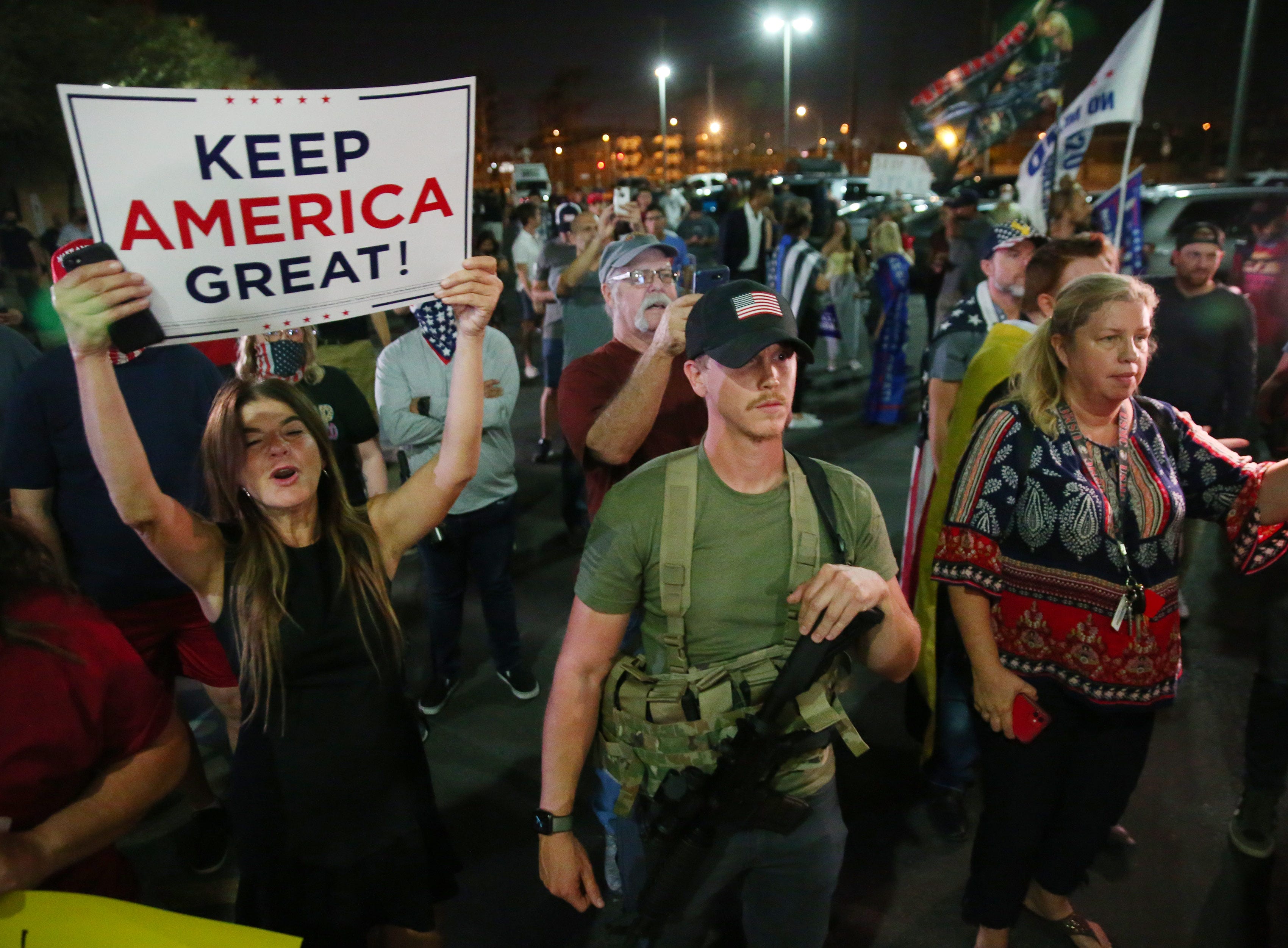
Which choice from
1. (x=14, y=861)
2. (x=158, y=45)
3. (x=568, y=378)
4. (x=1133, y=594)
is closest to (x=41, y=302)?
(x=568, y=378)

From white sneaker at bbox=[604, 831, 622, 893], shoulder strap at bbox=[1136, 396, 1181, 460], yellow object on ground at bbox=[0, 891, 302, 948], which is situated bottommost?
white sneaker at bbox=[604, 831, 622, 893]

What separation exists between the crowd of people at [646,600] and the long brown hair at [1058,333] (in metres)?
0.01

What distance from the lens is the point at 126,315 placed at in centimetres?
178

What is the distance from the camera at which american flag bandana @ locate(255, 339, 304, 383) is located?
12.0ft

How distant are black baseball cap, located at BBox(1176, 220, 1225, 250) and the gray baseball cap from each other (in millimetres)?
3182

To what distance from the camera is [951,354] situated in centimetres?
377

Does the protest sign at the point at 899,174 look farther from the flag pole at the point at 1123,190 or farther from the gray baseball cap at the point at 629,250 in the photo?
the gray baseball cap at the point at 629,250

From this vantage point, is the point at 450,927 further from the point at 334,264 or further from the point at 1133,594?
the point at 1133,594

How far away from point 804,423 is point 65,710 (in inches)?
296

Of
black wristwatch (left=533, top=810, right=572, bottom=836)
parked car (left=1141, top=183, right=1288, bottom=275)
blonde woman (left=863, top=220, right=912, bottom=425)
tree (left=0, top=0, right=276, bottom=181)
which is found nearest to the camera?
black wristwatch (left=533, top=810, right=572, bottom=836)

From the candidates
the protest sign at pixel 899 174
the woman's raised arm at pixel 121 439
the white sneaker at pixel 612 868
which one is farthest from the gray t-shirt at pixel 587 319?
the protest sign at pixel 899 174

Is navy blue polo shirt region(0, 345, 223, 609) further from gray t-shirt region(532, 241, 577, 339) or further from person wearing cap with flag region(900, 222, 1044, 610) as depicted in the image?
gray t-shirt region(532, 241, 577, 339)

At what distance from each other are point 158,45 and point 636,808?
4370 centimetres

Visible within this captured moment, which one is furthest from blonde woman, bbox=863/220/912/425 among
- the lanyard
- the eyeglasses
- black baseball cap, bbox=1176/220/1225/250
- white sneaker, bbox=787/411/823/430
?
the lanyard
